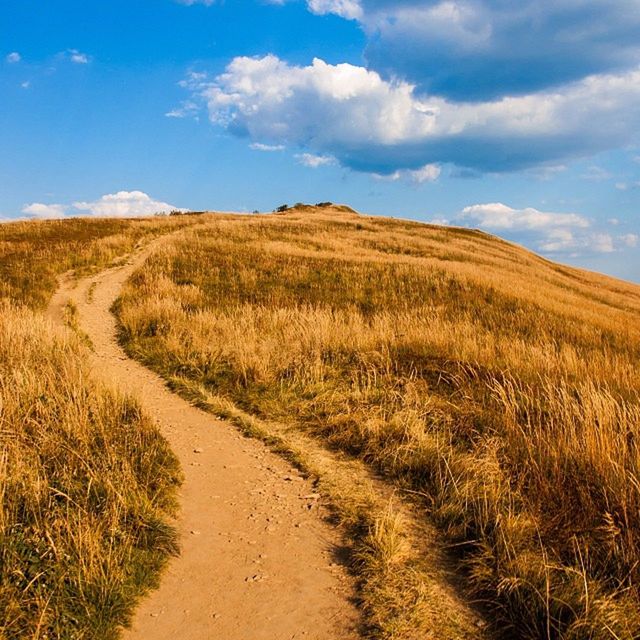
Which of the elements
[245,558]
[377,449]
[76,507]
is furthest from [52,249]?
[245,558]

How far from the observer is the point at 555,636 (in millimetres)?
3385

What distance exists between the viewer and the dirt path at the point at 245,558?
3.60 metres

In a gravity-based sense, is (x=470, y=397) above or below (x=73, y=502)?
above

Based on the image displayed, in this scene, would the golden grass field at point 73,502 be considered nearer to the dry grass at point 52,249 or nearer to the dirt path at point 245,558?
the dirt path at point 245,558

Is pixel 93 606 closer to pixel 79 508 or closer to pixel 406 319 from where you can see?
pixel 79 508

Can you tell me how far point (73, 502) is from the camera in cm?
426

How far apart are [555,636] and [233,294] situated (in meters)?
15.6

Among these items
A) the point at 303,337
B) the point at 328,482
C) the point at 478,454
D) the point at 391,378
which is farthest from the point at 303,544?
the point at 303,337

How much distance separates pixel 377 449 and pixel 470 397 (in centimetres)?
218

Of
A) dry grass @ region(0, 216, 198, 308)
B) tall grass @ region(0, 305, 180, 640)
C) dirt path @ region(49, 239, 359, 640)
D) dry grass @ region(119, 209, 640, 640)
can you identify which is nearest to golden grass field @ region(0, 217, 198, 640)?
tall grass @ region(0, 305, 180, 640)

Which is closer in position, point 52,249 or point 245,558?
point 245,558

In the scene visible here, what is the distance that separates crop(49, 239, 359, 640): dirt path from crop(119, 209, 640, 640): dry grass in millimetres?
1188

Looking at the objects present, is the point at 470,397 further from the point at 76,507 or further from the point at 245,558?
the point at 76,507

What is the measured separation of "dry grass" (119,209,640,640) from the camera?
394 cm
